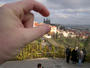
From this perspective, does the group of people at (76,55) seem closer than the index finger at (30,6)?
No

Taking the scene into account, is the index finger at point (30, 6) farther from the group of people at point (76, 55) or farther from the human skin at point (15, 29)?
the group of people at point (76, 55)

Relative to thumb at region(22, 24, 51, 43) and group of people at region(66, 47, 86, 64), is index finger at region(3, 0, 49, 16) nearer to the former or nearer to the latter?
thumb at region(22, 24, 51, 43)

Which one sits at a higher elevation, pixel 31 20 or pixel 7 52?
pixel 31 20

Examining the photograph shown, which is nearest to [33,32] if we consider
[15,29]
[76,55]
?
[15,29]

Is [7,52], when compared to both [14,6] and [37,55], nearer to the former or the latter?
[14,6]

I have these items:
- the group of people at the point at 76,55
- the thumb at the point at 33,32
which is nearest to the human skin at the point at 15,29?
the thumb at the point at 33,32

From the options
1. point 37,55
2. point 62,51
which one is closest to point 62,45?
point 62,51

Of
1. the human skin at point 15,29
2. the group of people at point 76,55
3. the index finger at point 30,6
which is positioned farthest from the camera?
the group of people at point 76,55

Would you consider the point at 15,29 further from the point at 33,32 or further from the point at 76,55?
the point at 76,55
